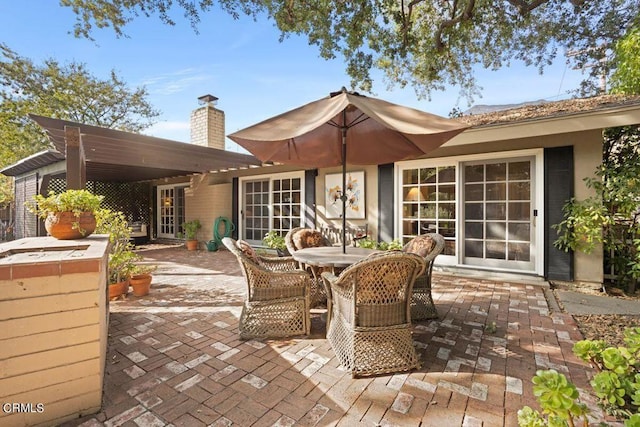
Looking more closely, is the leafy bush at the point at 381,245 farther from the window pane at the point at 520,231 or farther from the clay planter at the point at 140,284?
the clay planter at the point at 140,284

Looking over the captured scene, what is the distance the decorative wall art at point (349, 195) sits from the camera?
573 cm

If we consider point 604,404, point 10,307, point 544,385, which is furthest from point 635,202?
point 10,307

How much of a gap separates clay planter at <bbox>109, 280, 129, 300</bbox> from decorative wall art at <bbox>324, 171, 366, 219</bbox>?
3.75 meters

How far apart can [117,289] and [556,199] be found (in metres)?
5.95

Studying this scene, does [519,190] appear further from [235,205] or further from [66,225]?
[235,205]

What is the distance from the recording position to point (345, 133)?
2.79 metres

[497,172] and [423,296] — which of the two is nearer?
[423,296]

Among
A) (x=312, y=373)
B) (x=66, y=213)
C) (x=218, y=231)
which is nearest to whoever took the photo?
(x=312, y=373)

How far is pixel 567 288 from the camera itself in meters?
3.98

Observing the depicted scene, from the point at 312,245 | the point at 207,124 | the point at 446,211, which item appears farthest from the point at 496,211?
the point at 207,124

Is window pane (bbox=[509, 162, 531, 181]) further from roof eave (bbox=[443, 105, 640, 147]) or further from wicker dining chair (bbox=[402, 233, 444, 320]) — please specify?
wicker dining chair (bbox=[402, 233, 444, 320])

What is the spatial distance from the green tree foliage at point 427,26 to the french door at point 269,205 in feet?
10.4

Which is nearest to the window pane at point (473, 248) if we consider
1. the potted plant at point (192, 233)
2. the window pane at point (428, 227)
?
the window pane at point (428, 227)

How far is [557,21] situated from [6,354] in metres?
10.5
